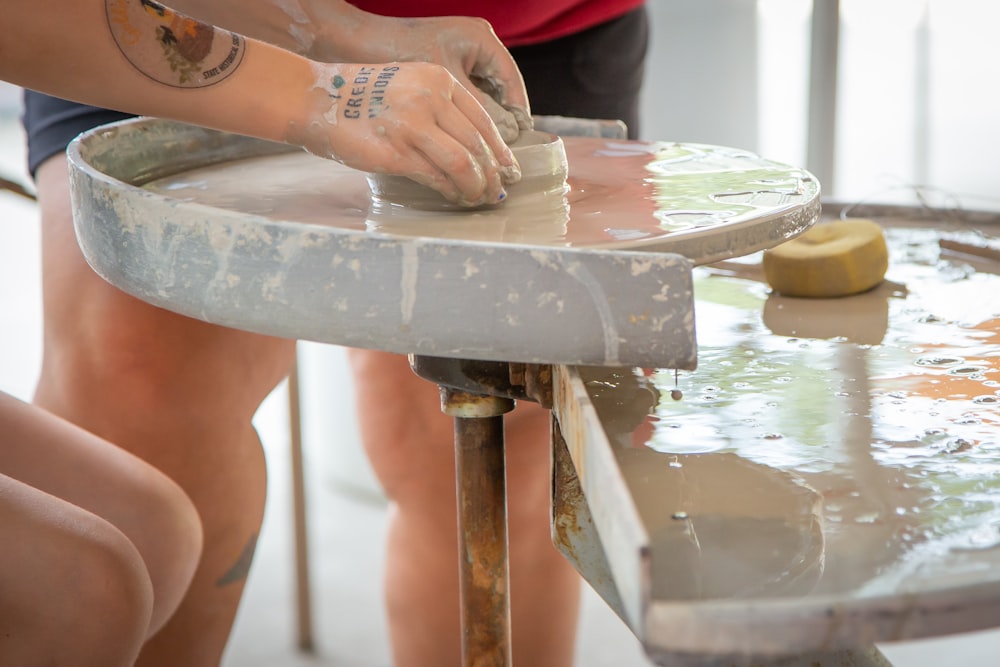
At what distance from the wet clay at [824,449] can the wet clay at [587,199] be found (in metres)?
0.10

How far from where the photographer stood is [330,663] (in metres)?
1.49

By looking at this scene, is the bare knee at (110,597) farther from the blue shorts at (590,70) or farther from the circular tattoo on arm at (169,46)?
the blue shorts at (590,70)

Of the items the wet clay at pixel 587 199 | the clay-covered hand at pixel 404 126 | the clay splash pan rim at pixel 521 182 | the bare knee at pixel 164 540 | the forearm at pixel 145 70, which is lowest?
the bare knee at pixel 164 540

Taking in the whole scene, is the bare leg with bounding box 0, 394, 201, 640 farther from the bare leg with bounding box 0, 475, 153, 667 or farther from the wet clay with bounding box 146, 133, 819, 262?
the wet clay with bounding box 146, 133, 819, 262

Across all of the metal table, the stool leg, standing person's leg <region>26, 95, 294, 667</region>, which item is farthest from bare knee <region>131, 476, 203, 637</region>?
the stool leg

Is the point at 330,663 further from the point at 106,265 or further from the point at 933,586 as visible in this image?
the point at 933,586

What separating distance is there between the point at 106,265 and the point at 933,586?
488 millimetres

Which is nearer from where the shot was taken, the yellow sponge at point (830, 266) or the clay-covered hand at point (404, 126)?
the clay-covered hand at point (404, 126)

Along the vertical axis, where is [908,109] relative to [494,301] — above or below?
below

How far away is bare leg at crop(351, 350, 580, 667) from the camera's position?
3.49 ft

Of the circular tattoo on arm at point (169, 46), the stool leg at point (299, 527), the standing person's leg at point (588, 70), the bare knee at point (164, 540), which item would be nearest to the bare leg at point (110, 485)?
the bare knee at point (164, 540)

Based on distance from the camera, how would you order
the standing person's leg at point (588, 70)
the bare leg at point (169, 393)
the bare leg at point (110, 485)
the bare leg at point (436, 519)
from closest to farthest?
1. the bare leg at point (110, 485)
2. the bare leg at point (169, 393)
3. the bare leg at point (436, 519)
4. the standing person's leg at point (588, 70)

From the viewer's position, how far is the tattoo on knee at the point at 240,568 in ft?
3.32

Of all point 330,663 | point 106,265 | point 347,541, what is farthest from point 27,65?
point 347,541
